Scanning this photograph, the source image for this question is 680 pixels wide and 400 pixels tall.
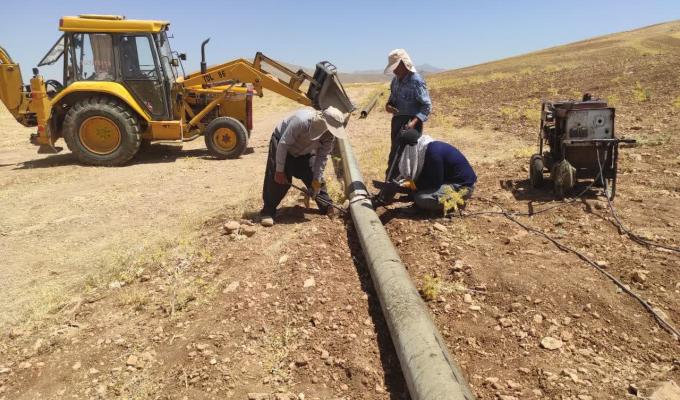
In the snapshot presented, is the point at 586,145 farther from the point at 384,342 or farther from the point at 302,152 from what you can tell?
the point at 384,342

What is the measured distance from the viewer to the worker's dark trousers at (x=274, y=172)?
17.4ft

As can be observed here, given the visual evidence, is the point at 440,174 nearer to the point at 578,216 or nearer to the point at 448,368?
the point at 578,216

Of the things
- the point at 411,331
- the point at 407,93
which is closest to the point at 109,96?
the point at 407,93

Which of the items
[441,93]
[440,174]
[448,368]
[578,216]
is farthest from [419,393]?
[441,93]

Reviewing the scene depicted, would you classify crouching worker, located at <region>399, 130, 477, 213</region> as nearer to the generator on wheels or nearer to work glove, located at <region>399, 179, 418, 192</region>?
work glove, located at <region>399, 179, 418, 192</region>

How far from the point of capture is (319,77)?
375 inches

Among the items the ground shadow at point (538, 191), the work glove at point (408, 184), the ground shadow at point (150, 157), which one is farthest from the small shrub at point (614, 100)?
the work glove at point (408, 184)

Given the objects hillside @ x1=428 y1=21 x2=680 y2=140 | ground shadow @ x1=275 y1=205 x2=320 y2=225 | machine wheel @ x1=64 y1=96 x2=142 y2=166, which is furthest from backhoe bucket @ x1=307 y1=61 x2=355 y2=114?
ground shadow @ x1=275 y1=205 x2=320 y2=225

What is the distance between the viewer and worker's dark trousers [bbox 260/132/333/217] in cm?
530

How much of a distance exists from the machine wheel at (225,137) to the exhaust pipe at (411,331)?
515 cm

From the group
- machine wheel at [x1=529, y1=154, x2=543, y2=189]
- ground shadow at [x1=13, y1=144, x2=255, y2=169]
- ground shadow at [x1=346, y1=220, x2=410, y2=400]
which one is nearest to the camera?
ground shadow at [x1=346, y1=220, x2=410, y2=400]

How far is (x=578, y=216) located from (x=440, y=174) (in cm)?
141

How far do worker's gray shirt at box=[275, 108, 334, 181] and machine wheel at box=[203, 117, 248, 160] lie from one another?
13.2 ft

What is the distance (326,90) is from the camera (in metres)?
9.51
